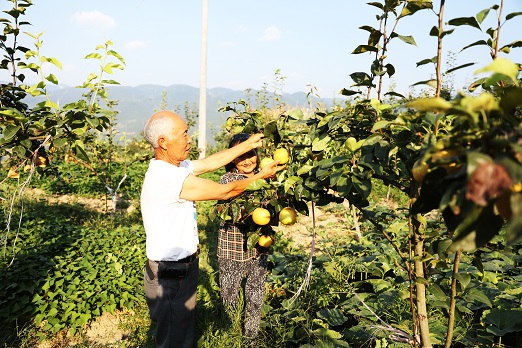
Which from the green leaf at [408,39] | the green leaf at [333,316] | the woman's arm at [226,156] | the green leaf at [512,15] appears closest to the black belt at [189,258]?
the woman's arm at [226,156]

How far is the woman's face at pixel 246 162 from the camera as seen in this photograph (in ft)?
8.57

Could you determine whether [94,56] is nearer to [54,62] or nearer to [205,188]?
[54,62]

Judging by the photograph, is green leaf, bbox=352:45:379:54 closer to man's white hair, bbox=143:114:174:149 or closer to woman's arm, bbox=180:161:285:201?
woman's arm, bbox=180:161:285:201

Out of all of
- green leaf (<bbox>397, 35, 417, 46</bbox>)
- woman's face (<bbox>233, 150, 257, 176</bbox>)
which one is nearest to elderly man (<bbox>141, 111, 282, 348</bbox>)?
woman's face (<bbox>233, 150, 257, 176</bbox>)

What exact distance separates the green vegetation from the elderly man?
0.16 meters

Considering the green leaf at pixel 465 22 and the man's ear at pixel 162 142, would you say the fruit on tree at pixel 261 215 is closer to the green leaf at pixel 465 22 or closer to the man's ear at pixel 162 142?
the man's ear at pixel 162 142

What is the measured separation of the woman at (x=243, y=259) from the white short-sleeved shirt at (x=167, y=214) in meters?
0.50

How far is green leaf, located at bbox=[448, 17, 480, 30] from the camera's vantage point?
119cm

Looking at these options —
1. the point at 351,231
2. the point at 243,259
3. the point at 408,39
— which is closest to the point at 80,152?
the point at 243,259

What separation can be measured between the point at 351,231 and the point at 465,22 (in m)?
4.40

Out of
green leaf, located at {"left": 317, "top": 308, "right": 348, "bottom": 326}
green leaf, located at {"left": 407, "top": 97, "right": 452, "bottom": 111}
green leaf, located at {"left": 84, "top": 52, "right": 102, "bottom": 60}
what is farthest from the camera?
green leaf, located at {"left": 317, "top": 308, "right": 348, "bottom": 326}

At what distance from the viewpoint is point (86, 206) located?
264 inches

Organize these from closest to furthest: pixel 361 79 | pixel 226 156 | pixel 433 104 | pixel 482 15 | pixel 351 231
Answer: pixel 433 104, pixel 482 15, pixel 361 79, pixel 226 156, pixel 351 231

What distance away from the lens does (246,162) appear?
8.61 ft
